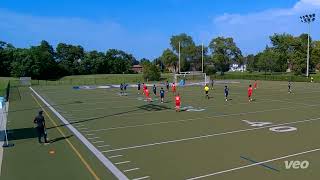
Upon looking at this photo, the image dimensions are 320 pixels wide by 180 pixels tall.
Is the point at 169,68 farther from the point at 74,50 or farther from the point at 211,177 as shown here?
the point at 211,177

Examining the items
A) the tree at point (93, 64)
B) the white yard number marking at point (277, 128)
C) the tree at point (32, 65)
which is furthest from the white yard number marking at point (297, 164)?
the tree at point (93, 64)

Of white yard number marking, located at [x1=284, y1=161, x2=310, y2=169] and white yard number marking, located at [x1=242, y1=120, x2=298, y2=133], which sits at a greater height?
white yard number marking, located at [x1=242, y1=120, x2=298, y2=133]

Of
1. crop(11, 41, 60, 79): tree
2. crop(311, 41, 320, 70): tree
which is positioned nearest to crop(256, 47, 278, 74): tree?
crop(311, 41, 320, 70): tree

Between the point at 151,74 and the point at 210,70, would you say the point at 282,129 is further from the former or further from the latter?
the point at 210,70

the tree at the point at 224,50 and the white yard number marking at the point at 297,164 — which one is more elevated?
the tree at the point at 224,50

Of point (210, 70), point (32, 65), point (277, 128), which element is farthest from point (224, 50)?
point (277, 128)

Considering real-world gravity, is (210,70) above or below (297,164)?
above

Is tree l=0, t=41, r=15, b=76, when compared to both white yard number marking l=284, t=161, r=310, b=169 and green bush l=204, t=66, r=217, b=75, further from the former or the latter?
white yard number marking l=284, t=161, r=310, b=169

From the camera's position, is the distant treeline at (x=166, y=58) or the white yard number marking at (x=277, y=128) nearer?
the white yard number marking at (x=277, y=128)

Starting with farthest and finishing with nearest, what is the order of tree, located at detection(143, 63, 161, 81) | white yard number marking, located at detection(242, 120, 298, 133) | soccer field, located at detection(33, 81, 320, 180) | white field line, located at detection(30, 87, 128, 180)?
1. tree, located at detection(143, 63, 161, 81)
2. white yard number marking, located at detection(242, 120, 298, 133)
3. soccer field, located at detection(33, 81, 320, 180)
4. white field line, located at detection(30, 87, 128, 180)

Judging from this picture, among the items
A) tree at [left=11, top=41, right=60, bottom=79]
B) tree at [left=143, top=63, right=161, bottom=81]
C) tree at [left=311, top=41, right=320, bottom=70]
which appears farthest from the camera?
tree at [left=11, top=41, right=60, bottom=79]

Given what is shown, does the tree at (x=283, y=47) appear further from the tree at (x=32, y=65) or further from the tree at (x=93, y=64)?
the tree at (x=32, y=65)

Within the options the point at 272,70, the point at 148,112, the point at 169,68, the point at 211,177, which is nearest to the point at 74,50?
the point at 169,68

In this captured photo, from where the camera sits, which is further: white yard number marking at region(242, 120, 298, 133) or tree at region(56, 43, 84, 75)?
tree at region(56, 43, 84, 75)
